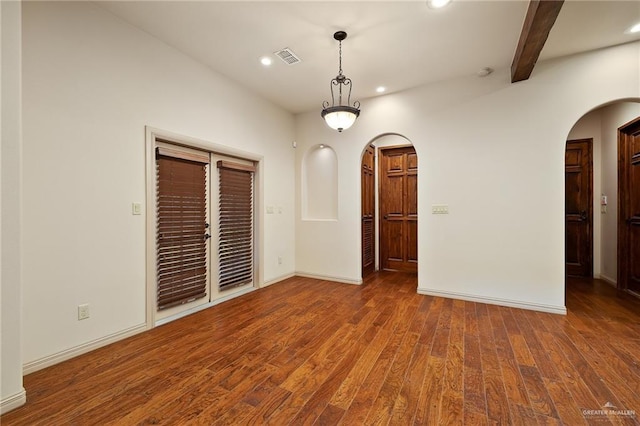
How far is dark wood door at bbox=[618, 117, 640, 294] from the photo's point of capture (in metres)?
3.63

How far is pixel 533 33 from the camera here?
2414 mm

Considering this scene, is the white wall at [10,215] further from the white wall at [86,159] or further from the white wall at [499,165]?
the white wall at [499,165]

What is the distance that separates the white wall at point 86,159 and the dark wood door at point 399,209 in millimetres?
3694

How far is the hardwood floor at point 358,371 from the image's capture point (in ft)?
5.34

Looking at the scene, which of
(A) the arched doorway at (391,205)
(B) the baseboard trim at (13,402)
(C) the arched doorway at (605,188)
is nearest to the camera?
(B) the baseboard trim at (13,402)

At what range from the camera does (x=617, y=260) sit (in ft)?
13.1

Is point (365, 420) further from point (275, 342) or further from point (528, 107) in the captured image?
point (528, 107)

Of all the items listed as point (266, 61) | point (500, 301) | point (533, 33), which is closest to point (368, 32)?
point (266, 61)

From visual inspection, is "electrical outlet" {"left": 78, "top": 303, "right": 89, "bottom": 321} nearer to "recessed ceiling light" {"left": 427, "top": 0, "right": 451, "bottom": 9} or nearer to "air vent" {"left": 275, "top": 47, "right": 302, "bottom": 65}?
"air vent" {"left": 275, "top": 47, "right": 302, "bottom": 65}

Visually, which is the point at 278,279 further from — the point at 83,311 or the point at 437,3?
the point at 437,3

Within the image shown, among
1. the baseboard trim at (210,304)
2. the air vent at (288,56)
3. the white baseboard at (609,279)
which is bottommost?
the baseboard trim at (210,304)

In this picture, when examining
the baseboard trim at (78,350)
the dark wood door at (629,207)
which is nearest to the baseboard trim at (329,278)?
the baseboard trim at (78,350)

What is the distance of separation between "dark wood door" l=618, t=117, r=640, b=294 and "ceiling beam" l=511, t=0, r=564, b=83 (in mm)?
1927

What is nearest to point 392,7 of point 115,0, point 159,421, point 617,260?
point 115,0
